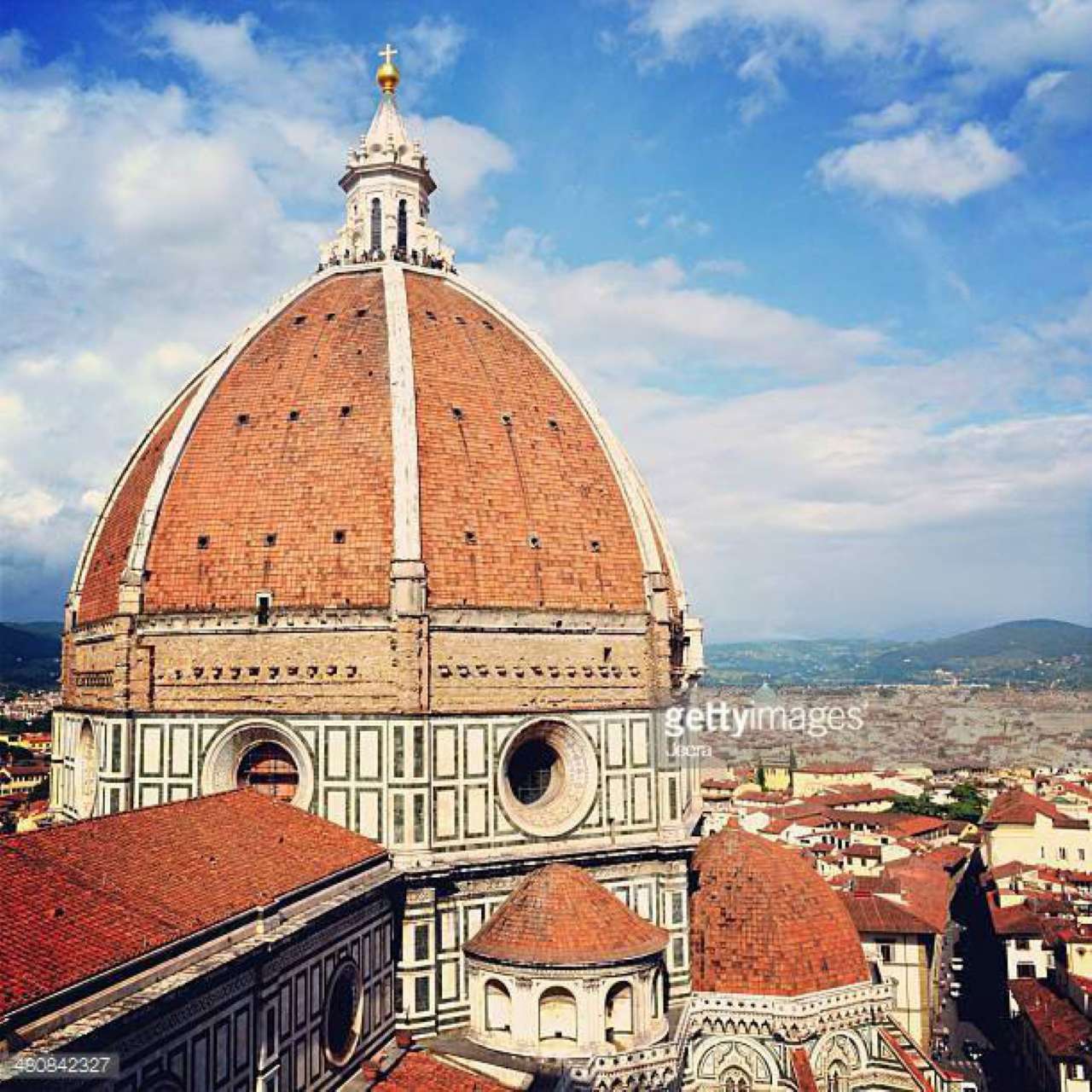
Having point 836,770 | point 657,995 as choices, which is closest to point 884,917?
point 657,995

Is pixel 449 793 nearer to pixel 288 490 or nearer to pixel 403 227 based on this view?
pixel 288 490

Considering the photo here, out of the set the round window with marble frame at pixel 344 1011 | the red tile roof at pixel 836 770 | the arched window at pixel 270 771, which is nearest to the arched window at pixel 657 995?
the round window with marble frame at pixel 344 1011

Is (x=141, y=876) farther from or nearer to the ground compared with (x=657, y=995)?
farther from the ground

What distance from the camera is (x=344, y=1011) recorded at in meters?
18.9

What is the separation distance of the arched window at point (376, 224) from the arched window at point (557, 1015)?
62.5 feet

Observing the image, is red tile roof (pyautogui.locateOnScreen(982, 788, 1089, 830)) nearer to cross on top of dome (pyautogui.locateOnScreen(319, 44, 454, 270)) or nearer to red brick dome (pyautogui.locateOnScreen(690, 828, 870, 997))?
red brick dome (pyautogui.locateOnScreen(690, 828, 870, 997))

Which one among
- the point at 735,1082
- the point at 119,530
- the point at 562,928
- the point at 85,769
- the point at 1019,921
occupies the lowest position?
the point at 1019,921

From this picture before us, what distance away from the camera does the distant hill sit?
6132 inches

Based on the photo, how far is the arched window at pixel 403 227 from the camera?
30.5 meters

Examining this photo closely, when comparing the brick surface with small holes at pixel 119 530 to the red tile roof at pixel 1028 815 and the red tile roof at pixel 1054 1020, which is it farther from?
the red tile roof at pixel 1028 815

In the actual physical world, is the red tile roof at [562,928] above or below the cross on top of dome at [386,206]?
below

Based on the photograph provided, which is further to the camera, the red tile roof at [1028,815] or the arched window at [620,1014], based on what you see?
the red tile roof at [1028,815]

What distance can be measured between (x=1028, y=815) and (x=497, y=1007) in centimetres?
5116

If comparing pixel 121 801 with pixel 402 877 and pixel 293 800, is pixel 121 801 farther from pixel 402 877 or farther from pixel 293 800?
pixel 402 877
